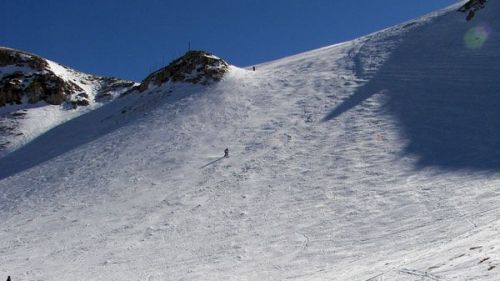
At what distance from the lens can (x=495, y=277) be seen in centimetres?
919

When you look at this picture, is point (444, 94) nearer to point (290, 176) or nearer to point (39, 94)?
point (290, 176)

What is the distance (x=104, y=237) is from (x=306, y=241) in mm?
9207

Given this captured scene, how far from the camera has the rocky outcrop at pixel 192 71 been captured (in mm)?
49312

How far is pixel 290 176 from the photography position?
27.6 meters

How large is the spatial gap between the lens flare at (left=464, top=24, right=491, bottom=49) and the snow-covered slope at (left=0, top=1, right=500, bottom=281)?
0.16 metres

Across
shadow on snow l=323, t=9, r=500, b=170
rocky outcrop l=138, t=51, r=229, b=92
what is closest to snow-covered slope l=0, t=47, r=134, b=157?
rocky outcrop l=138, t=51, r=229, b=92

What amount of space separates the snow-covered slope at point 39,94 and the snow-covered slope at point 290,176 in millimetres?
4154

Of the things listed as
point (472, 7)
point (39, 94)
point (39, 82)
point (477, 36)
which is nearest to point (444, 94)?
point (477, 36)

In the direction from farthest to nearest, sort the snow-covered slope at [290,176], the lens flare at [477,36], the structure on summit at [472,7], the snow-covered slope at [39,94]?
1. the snow-covered slope at [39,94]
2. the structure on summit at [472,7]
3. the lens flare at [477,36]
4. the snow-covered slope at [290,176]

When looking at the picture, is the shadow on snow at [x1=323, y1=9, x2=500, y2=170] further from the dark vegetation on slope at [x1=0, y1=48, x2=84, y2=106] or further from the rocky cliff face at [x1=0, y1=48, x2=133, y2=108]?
the dark vegetation on slope at [x1=0, y1=48, x2=84, y2=106]

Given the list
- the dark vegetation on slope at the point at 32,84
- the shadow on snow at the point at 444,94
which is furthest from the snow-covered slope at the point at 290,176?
the dark vegetation on slope at the point at 32,84

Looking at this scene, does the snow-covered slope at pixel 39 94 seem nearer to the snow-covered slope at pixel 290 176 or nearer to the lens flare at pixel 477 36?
the snow-covered slope at pixel 290 176

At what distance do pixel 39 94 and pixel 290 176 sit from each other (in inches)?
1497

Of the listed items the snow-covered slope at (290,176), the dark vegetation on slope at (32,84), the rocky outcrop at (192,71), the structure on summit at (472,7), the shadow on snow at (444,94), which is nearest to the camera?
the snow-covered slope at (290,176)
